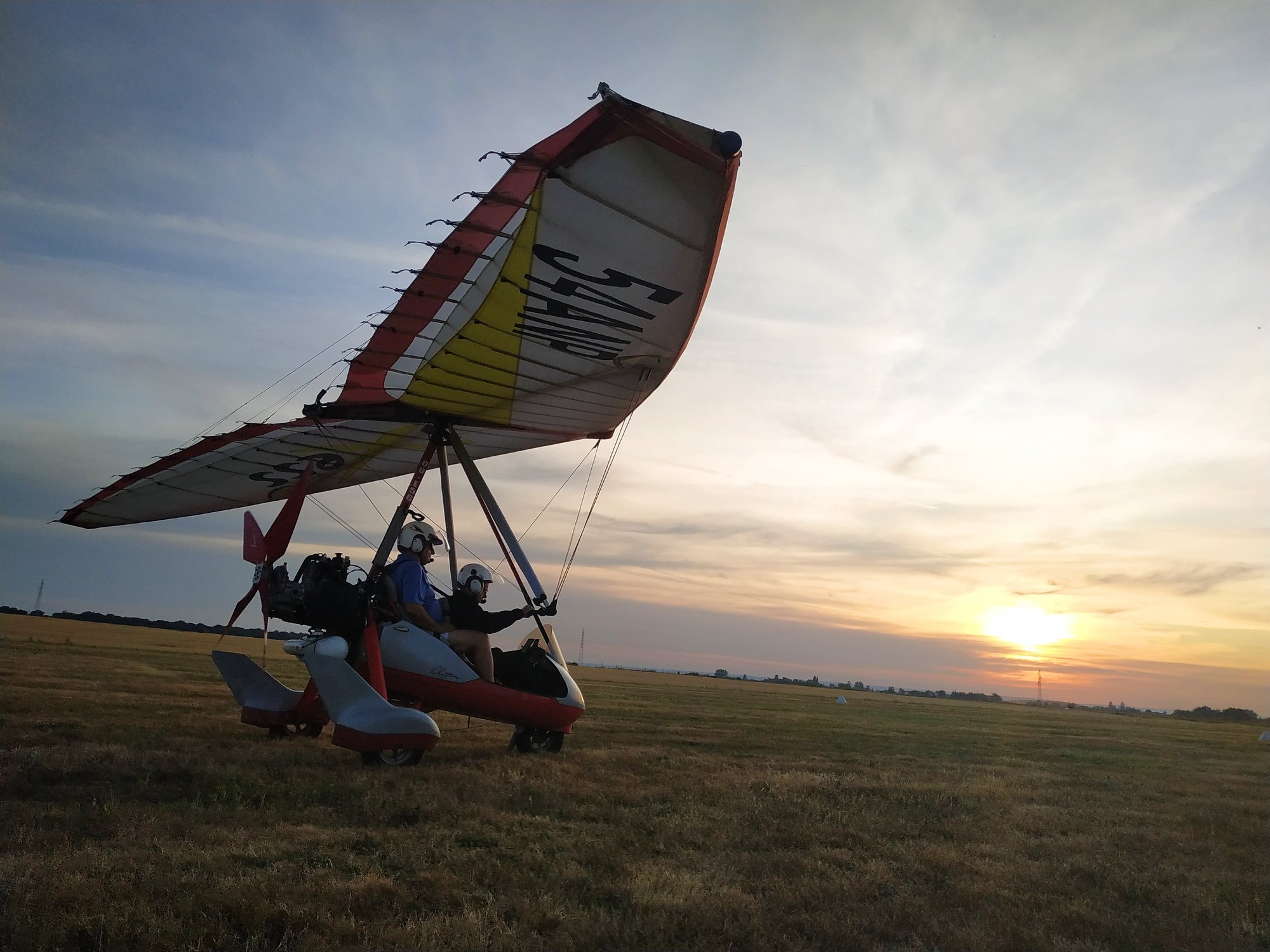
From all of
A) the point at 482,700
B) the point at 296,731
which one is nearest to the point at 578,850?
the point at 482,700

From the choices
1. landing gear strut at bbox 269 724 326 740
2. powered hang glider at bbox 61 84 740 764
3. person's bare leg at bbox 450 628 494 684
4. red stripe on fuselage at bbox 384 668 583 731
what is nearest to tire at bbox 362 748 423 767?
powered hang glider at bbox 61 84 740 764

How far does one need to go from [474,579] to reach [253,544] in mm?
2350

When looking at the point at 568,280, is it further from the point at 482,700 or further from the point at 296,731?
the point at 296,731

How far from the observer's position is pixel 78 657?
2141 centimetres

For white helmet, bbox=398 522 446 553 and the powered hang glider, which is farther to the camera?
white helmet, bbox=398 522 446 553

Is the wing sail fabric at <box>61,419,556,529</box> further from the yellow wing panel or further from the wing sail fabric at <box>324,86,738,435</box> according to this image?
the yellow wing panel

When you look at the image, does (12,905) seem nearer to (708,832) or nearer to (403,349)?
(708,832)

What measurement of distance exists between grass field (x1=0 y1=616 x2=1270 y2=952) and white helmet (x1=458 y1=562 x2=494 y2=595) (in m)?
1.89

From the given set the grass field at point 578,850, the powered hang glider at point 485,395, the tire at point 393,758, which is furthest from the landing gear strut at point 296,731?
the tire at point 393,758

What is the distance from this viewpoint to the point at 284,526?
8.28 meters

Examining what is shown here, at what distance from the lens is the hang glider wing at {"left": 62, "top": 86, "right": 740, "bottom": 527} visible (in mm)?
5812

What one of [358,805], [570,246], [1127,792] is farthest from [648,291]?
[1127,792]

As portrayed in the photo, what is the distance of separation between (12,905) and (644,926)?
2.84 meters

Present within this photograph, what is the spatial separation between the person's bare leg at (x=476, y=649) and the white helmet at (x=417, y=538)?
1.03 meters
